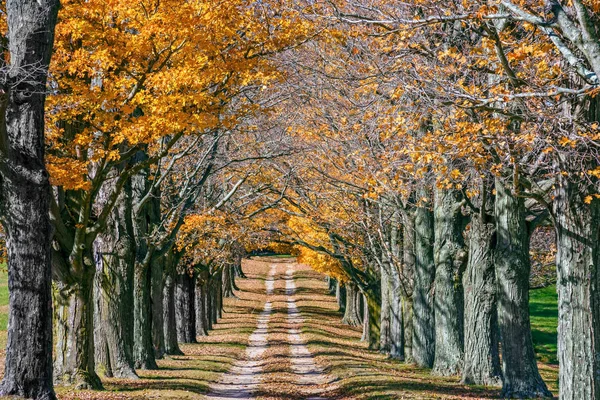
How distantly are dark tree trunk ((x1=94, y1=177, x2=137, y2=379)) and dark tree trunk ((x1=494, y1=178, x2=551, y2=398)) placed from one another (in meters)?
9.07

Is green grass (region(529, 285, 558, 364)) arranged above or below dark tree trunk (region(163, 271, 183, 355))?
below

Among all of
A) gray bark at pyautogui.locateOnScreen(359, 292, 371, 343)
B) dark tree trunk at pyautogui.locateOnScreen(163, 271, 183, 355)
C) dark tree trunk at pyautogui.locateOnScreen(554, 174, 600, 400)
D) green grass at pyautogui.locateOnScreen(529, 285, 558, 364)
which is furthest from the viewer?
green grass at pyautogui.locateOnScreen(529, 285, 558, 364)

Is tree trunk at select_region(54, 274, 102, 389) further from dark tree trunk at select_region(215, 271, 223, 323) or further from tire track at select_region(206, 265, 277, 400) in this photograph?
dark tree trunk at select_region(215, 271, 223, 323)

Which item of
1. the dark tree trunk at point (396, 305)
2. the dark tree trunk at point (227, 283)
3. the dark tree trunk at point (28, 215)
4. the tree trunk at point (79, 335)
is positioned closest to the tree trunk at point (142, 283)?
the tree trunk at point (79, 335)

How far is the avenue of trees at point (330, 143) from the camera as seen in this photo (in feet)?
37.2

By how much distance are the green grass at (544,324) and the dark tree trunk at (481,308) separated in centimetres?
1929

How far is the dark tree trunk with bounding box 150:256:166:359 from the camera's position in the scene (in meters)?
25.9

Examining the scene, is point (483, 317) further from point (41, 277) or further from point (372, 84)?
point (41, 277)

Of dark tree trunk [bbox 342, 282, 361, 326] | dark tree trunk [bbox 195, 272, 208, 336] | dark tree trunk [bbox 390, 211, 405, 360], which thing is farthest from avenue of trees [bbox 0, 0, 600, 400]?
dark tree trunk [bbox 342, 282, 361, 326]

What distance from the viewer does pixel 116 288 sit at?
66.1 feet

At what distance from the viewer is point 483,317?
18.0m

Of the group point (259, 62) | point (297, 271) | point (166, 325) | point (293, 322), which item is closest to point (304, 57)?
point (259, 62)

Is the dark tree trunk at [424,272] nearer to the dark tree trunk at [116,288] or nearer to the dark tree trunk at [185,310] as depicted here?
the dark tree trunk at [116,288]

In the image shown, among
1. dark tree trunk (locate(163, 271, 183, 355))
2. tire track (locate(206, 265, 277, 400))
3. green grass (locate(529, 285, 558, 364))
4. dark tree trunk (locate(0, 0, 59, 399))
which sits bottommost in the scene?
green grass (locate(529, 285, 558, 364))
